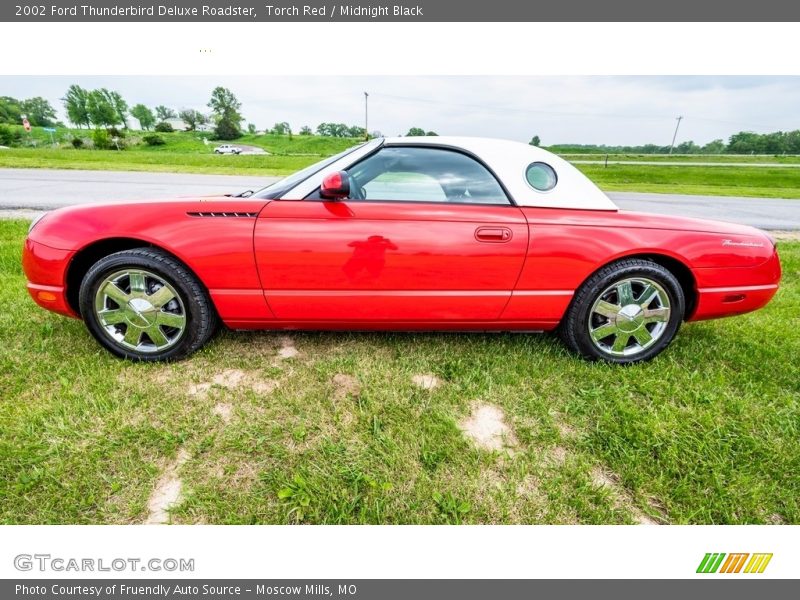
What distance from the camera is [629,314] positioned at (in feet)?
8.51

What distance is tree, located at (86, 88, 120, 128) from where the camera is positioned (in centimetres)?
4691

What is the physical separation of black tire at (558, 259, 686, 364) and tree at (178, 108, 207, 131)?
79.9m

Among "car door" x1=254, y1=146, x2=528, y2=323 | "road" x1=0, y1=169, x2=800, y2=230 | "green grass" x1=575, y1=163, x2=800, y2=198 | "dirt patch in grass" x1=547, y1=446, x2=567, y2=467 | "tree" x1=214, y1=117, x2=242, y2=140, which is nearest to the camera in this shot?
"dirt patch in grass" x1=547, y1=446, x2=567, y2=467

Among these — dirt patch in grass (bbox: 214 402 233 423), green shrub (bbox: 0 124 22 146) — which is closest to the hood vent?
dirt patch in grass (bbox: 214 402 233 423)

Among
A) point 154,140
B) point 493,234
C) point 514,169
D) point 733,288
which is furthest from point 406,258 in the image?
point 154,140

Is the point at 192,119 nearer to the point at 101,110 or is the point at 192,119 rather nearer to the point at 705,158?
the point at 101,110

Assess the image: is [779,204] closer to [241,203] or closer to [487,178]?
[487,178]

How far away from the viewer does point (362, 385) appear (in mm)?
2367

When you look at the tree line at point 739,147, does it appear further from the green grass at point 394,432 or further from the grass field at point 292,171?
the green grass at point 394,432

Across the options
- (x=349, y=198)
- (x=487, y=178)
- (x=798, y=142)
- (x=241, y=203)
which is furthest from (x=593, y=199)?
(x=798, y=142)

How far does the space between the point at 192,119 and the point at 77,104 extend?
20504 mm

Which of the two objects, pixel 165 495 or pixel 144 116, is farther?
pixel 144 116

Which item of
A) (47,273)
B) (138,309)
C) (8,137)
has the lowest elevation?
(8,137)

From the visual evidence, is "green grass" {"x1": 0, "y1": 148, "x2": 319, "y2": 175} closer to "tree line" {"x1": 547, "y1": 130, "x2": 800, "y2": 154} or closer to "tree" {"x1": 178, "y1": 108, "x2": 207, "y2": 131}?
"tree line" {"x1": 547, "y1": 130, "x2": 800, "y2": 154}
